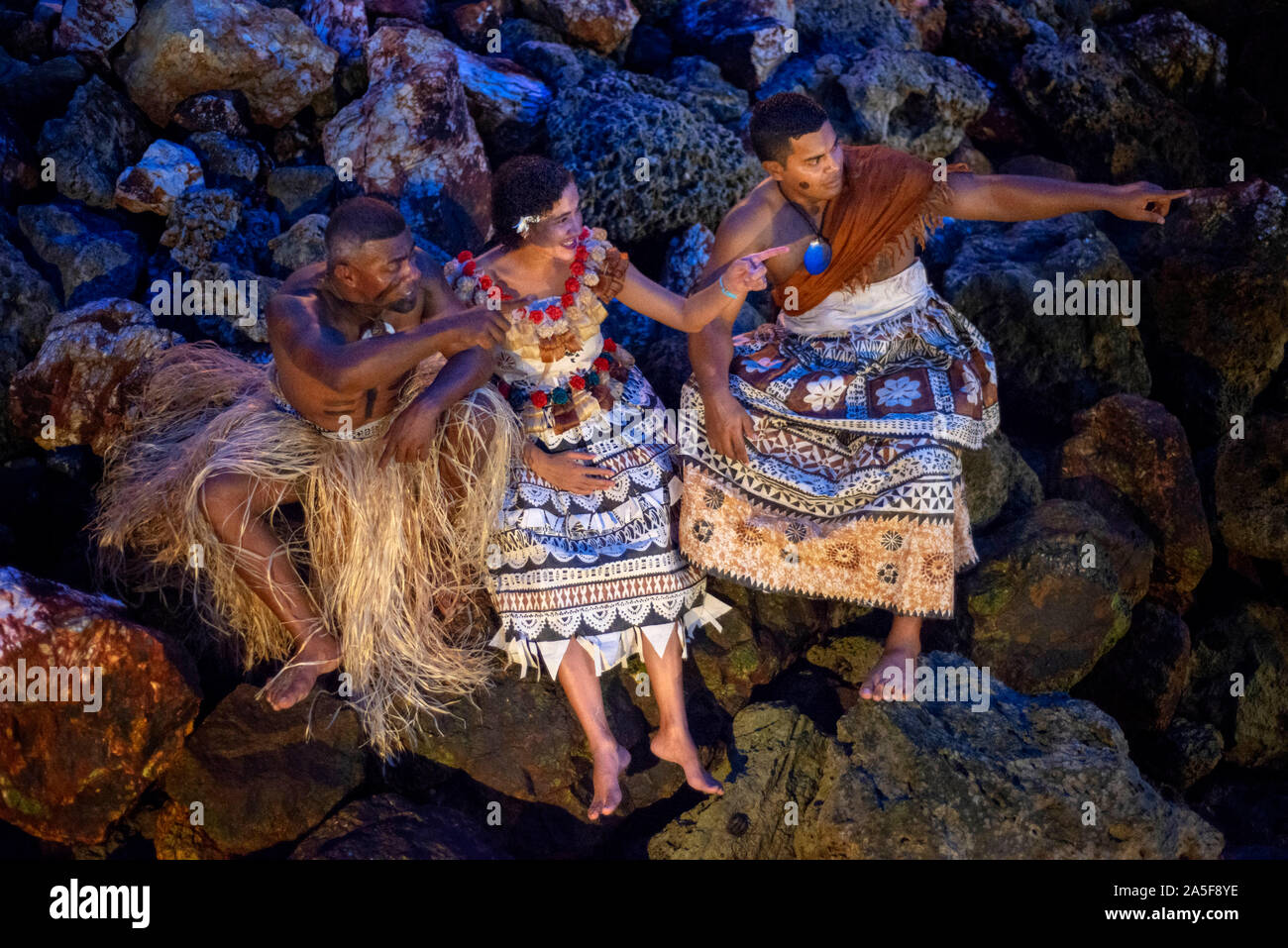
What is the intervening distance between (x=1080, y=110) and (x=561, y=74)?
2921 millimetres

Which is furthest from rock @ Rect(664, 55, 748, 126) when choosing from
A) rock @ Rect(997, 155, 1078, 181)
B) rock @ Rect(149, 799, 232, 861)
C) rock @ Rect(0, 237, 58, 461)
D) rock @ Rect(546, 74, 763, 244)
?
rock @ Rect(149, 799, 232, 861)

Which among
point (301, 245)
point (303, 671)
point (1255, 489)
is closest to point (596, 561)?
point (303, 671)

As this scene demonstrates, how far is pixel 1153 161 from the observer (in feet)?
21.4

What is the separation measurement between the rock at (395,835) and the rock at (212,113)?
11.2 ft

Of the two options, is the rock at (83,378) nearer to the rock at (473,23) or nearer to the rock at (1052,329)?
the rock at (473,23)

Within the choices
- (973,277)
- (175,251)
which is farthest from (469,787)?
(973,277)

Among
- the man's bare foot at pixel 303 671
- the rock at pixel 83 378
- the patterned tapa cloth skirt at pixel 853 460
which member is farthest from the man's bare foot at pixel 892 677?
the rock at pixel 83 378

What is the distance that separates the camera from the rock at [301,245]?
16.2ft

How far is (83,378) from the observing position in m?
4.53

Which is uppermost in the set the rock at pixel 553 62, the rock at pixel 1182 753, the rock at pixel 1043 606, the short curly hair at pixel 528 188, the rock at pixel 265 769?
the short curly hair at pixel 528 188

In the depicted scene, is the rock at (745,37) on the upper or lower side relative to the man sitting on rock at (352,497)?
upper

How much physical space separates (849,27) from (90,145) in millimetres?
4093

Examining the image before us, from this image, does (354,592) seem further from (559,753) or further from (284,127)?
(284,127)

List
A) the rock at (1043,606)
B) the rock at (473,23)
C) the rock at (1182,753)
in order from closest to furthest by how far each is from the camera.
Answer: the rock at (1043,606) → the rock at (1182,753) → the rock at (473,23)
